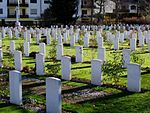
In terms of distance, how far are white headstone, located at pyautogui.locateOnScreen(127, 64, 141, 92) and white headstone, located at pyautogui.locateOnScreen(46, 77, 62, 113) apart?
9.04 feet

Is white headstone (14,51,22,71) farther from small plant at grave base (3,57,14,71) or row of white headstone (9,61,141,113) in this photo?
row of white headstone (9,61,141,113)

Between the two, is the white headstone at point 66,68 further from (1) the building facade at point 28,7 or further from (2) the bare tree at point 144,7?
(1) the building facade at point 28,7

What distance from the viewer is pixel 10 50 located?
20.5m

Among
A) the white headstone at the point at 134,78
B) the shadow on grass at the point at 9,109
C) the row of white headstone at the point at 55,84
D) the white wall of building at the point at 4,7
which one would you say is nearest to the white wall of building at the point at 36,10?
the white wall of building at the point at 4,7

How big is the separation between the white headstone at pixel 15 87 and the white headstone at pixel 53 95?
3.33 ft

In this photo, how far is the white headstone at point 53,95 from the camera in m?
9.16

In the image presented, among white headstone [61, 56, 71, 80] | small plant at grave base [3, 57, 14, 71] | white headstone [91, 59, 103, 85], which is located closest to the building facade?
small plant at grave base [3, 57, 14, 71]

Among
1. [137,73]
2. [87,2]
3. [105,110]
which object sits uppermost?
[87,2]

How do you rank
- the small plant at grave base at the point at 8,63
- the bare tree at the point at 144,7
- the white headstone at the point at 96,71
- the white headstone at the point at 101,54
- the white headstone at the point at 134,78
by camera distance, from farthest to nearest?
the bare tree at the point at 144,7 < the white headstone at the point at 101,54 < the small plant at grave base at the point at 8,63 < the white headstone at the point at 96,71 < the white headstone at the point at 134,78

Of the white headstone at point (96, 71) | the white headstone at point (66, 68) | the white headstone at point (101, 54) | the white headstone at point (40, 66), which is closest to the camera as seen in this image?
the white headstone at point (96, 71)

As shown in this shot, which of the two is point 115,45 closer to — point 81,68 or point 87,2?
point 81,68

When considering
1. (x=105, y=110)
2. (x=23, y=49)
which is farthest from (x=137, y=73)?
(x=23, y=49)

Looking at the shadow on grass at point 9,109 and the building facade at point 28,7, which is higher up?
the building facade at point 28,7

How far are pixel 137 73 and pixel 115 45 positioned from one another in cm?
1201
